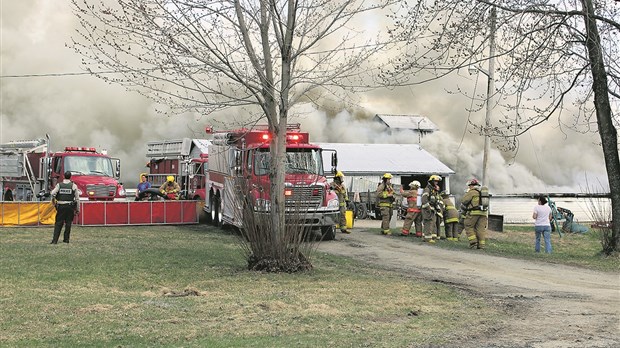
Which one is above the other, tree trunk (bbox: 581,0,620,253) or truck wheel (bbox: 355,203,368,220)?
tree trunk (bbox: 581,0,620,253)

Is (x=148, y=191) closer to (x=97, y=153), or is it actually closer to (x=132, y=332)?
(x=97, y=153)

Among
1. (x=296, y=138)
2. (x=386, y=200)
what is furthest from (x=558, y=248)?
(x=296, y=138)

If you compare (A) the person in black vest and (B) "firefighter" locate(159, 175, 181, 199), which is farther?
(B) "firefighter" locate(159, 175, 181, 199)

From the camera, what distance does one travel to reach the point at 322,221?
17.9m

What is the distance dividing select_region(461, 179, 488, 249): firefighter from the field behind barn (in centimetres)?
457

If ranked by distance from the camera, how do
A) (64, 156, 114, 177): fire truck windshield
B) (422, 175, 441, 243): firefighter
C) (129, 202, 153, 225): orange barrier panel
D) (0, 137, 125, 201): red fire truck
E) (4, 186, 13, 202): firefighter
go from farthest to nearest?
(4, 186, 13, 202): firefighter < (64, 156, 114, 177): fire truck windshield < (0, 137, 125, 201): red fire truck < (129, 202, 153, 225): orange barrier panel < (422, 175, 441, 243): firefighter

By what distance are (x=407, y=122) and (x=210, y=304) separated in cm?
4381

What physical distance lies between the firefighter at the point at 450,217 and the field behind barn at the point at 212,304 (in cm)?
599

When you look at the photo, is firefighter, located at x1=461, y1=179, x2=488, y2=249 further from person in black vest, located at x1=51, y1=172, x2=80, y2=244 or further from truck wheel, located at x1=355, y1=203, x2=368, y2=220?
truck wheel, located at x1=355, y1=203, x2=368, y2=220

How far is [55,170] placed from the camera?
25.0 meters

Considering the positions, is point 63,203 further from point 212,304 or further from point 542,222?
point 542,222

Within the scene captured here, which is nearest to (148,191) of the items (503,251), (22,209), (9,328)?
(22,209)

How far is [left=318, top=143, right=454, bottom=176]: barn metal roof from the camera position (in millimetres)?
40469

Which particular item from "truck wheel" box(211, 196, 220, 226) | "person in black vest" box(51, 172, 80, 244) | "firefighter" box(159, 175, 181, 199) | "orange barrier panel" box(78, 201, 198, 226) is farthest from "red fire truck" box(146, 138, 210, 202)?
"person in black vest" box(51, 172, 80, 244)
